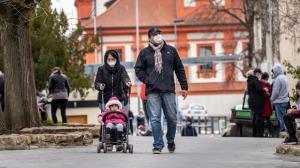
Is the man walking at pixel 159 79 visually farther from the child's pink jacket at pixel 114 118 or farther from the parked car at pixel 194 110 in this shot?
the parked car at pixel 194 110

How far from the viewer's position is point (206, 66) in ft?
311

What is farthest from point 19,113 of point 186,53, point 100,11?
point 100,11

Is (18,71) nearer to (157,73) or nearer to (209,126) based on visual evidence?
(157,73)

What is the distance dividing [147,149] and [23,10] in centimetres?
431

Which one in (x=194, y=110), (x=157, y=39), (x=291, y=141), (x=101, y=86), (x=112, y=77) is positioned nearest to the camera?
(x=157, y=39)

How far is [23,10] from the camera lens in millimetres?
21734

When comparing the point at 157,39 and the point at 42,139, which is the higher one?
the point at 157,39

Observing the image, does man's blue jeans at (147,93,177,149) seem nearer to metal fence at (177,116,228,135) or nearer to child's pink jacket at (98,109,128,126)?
child's pink jacket at (98,109,128,126)

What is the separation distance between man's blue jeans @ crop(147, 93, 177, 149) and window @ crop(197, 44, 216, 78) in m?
76.6

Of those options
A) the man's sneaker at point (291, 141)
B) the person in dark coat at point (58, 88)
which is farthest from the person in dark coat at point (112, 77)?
the person in dark coat at point (58, 88)

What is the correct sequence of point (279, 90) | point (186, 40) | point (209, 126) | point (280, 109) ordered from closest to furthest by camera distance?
point (279, 90) → point (280, 109) → point (209, 126) → point (186, 40)

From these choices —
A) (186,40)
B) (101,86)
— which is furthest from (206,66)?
(101,86)

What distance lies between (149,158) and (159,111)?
1.46 meters

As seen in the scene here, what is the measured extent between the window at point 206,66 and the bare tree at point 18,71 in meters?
72.1
